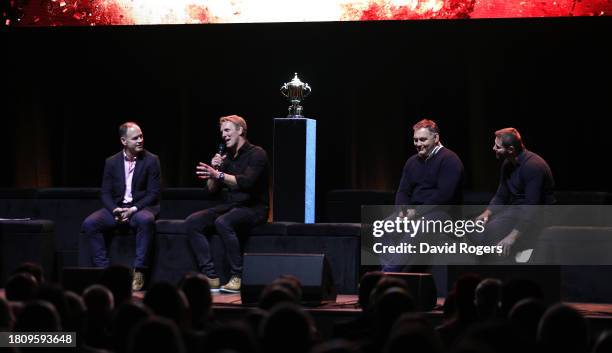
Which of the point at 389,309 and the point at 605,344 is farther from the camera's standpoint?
the point at 389,309

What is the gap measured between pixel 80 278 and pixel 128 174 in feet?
5.77

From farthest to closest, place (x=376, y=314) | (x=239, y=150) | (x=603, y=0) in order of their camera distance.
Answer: (x=603, y=0), (x=239, y=150), (x=376, y=314)

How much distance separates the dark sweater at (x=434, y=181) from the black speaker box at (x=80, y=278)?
206 cm

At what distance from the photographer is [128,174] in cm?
689

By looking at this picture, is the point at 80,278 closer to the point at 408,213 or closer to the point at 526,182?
→ the point at 408,213

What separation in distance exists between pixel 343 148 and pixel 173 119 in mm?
1635

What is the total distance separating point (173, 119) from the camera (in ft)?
30.8

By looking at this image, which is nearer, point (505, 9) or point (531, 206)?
point (531, 206)

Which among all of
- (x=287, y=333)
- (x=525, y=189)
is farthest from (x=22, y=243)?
(x=287, y=333)

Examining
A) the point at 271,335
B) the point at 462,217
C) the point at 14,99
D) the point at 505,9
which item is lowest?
the point at 271,335

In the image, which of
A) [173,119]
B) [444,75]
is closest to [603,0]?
[444,75]

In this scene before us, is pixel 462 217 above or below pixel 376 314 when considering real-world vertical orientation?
above

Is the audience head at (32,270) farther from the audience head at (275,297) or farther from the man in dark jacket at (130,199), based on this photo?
the man in dark jacket at (130,199)

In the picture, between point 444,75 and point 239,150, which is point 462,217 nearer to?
point 239,150
